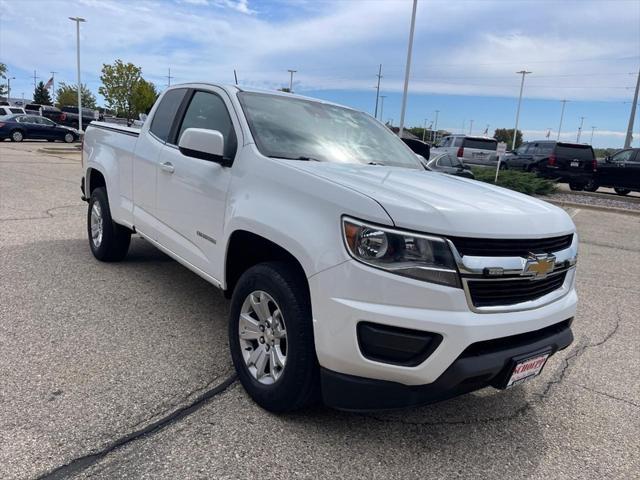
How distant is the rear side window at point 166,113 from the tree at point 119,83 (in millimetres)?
52118

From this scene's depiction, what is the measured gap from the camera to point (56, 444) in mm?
2512

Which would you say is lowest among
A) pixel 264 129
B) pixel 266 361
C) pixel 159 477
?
pixel 159 477

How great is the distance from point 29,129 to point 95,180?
2645 centimetres

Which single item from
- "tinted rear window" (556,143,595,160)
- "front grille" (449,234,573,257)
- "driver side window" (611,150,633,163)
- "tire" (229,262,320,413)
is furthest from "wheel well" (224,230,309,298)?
"driver side window" (611,150,633,163)

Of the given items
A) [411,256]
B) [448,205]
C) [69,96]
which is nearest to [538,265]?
[448,205]

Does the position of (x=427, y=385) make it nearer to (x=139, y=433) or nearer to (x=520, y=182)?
(x=139, y=433)

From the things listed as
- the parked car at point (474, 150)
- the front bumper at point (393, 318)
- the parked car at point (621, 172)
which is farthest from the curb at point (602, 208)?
the front bumper at point (393, 318)

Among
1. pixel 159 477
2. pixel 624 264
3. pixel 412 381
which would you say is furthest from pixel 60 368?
pixel 624 264

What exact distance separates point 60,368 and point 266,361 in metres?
1.34

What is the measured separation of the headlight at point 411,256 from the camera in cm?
233

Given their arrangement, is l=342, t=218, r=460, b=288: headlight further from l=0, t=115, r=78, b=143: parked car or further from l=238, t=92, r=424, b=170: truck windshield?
l=0, t=115, r=78, b=143: parked car

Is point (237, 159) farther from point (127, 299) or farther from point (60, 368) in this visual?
point (127, 299)

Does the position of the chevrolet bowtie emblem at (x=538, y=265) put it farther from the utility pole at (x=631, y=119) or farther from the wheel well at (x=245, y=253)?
the utility pole at (x=631, y=119)

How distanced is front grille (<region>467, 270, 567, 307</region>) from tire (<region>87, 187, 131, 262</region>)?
13.1ft
